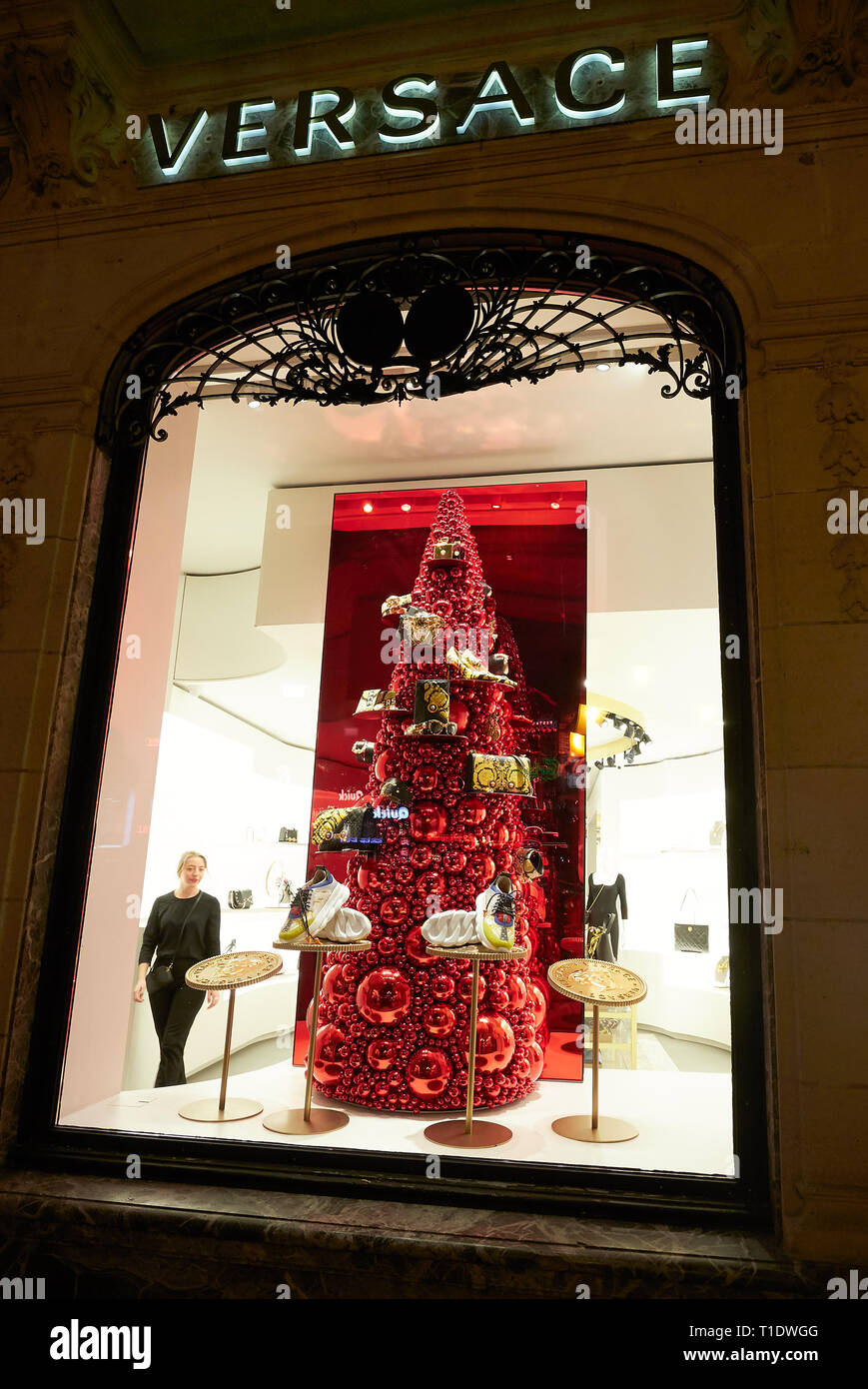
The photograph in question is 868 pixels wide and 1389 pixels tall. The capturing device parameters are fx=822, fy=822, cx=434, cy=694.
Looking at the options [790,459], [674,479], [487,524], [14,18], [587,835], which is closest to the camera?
[790,459]

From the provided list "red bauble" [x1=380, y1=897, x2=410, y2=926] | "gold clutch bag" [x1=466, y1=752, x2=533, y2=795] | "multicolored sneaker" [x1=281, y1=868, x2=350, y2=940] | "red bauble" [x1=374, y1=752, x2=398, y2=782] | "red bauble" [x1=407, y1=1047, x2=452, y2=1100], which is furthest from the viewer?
"red bauble" [x1=374, y1=752, x2=398, y2=782]

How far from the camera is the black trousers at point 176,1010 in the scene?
12.2 feet

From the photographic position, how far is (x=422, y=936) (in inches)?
150

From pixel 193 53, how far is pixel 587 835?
436cm

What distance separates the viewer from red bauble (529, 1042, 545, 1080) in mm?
3939

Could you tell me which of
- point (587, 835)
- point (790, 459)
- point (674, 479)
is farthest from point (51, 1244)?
point (674, 479)

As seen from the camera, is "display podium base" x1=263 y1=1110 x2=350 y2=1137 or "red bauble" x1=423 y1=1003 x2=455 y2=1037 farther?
"red bauble" x1=423 y1=1003 x2=455 y2=1037

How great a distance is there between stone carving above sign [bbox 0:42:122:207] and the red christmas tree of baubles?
2528mm

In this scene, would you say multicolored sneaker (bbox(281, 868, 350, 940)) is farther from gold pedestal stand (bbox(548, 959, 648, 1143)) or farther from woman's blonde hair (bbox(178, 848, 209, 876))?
gold pedestal stand (bbox(548, 959, 648, 1143))

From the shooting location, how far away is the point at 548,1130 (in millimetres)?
3141

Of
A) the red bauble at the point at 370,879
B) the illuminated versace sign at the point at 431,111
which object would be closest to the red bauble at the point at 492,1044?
the red bauble at the point at 370,879

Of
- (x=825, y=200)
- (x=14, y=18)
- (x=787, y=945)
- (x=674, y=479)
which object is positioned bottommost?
(x=787, y=945)

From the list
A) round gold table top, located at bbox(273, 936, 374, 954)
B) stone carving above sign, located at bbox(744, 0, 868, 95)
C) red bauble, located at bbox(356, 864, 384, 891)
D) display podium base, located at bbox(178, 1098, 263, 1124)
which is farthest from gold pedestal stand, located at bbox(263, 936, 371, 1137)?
stone carving above sign, located at bbox(744, 0, 868, 95)
